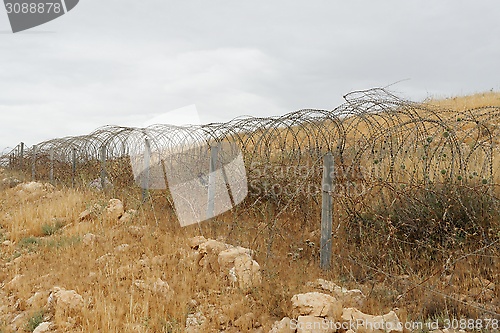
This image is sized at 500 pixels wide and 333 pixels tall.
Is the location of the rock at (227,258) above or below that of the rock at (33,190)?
below

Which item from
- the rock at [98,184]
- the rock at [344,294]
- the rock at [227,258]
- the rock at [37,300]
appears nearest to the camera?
the rock at [344,294]

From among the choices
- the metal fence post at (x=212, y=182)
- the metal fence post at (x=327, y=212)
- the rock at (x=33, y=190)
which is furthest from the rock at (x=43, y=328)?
the rock at (x=33, y=190)

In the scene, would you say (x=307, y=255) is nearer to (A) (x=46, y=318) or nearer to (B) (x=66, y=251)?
(A) (x=46, y=318)

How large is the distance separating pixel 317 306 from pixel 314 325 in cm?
21

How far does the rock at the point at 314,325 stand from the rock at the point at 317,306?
8 cm

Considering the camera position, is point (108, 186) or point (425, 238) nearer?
point (425, 238)

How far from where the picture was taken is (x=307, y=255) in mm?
5219

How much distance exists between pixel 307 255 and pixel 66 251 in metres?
3.82

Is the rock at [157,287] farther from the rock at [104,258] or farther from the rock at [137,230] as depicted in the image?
the rock at [137,230]

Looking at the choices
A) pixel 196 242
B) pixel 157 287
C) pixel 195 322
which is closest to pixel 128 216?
pixel 196 242

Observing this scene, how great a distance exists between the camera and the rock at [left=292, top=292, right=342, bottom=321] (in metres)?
3.15

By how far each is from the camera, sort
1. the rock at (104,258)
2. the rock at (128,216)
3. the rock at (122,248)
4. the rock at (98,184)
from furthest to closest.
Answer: the rock at (98,184) → the rock at (128,216) → the rock at (122,248) → the rock at (104,258)

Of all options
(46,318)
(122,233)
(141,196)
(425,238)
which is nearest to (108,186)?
(141,196)

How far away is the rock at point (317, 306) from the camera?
3152 mm
